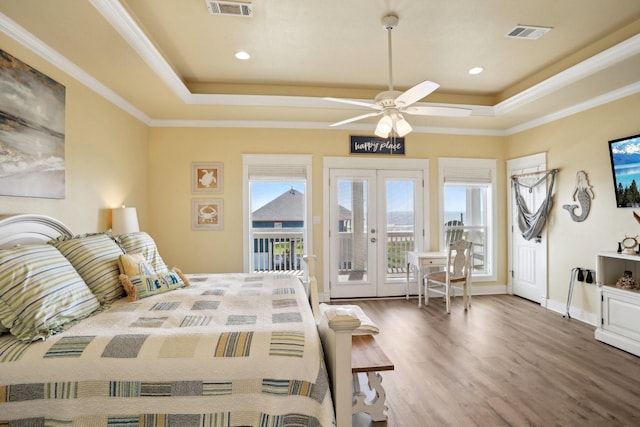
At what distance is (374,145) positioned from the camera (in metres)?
4.90

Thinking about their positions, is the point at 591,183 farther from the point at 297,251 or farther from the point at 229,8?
the point at 229,8

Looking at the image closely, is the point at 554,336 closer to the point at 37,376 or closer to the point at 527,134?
the point at 527,134

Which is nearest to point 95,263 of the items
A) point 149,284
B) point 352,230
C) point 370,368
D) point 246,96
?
point 149,284

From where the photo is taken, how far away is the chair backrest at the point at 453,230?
519 centimetres

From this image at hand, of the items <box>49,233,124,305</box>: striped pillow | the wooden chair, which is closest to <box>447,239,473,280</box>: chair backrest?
the wooden chair

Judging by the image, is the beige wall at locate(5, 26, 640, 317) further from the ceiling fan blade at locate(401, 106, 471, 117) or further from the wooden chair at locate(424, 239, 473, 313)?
the ceiling fan blade at locate(401, 106, 471, 117)

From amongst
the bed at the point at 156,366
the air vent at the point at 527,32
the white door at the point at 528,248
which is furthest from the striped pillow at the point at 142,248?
the white door at the point at 528,248

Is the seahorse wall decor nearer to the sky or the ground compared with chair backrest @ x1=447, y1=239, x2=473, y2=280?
nearer to the sky

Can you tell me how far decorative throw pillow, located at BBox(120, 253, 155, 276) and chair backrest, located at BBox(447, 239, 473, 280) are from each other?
11.6 feet

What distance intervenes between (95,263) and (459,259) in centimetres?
407

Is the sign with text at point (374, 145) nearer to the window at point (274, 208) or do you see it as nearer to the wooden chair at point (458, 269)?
the window at point (274, 208)

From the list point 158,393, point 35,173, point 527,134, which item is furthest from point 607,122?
point 35,173

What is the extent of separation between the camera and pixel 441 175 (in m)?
5.08

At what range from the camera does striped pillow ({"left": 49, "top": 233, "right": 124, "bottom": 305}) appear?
7.24 ft
